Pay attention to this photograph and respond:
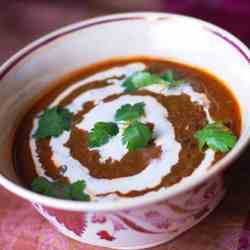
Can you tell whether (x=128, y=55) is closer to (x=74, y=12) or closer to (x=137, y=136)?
(x=137, y=136)

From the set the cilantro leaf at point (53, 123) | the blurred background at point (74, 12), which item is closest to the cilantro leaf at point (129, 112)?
the cilantro leaf at point (53, 123)

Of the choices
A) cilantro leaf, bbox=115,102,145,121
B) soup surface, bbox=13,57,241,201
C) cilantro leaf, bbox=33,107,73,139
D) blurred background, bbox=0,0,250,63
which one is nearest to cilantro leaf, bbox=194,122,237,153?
soup surface, bbox=13,57,241,201

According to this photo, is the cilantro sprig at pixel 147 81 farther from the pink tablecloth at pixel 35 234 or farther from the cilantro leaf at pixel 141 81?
the pink tablecloth at pixel 35 234

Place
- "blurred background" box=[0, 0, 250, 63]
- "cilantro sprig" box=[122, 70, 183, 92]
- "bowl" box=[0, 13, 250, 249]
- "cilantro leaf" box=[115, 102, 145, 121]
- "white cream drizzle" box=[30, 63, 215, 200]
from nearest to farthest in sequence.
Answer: "bowl" box=[0, 13, 250, 249] → "white cream drizzle" box=[30, 63, 215, 200] → "cilantro leaf" box=[115, 102, 145, 121] → "cilantro sprig" box=[122, 70, 183, 92] → "blurred background" box=[0, 0, 250, 63]

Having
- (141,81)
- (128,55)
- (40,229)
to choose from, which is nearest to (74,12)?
(128,55)

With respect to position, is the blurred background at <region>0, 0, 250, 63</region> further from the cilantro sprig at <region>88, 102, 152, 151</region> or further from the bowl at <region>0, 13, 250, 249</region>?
the cilantro sprig at <region>88, 102, 152, 151</region>
